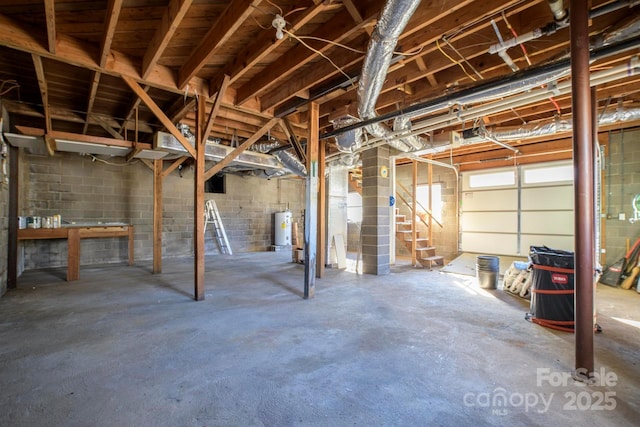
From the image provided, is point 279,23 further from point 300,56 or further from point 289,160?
point 289,160

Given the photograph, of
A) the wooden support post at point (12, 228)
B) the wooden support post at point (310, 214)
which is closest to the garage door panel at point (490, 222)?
the wooden support post at point (310, 214)

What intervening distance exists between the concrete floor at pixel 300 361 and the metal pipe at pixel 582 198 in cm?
25

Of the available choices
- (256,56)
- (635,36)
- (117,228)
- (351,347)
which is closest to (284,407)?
(351,347)

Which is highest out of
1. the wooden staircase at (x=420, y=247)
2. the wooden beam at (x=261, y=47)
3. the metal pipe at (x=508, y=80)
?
the wooden beam at (x=261, y=47)

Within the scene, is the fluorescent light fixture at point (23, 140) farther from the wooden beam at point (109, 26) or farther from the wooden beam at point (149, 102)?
the wooden beam at point (109, 26)

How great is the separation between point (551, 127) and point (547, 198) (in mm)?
2693

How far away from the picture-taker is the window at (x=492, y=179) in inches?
268

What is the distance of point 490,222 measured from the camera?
23.1 feet

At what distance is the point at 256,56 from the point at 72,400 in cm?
295

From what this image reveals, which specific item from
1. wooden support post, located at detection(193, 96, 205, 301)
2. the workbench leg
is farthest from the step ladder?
wooden support post, located at detection(193, 96, 205, 301)

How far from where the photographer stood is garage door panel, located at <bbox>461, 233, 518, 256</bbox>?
6781mm

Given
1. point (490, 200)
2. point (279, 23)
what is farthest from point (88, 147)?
point (490, 200)

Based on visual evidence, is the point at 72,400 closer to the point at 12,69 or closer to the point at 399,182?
the point at 12,69

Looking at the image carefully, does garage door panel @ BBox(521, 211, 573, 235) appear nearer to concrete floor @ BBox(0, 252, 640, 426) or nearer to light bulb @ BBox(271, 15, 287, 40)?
concrete floor @ BBox(0, 252, 640, 426)
